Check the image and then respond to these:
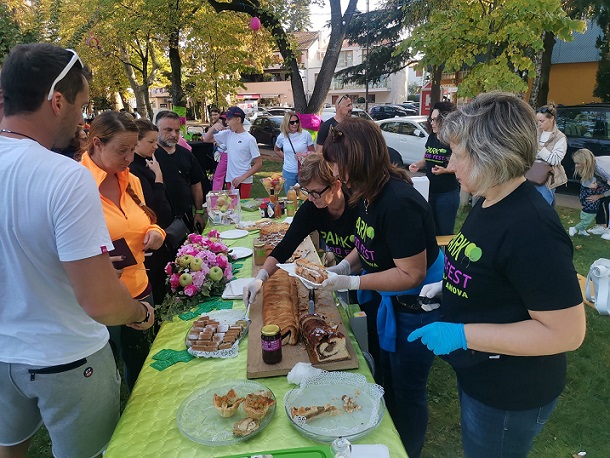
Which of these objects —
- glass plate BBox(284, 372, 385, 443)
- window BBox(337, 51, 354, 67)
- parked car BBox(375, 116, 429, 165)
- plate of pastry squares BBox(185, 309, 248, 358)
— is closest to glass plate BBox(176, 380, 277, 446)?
glass plate BBox(284, 372, 385, 443)

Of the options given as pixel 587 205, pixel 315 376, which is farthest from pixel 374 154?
pixel 587 205

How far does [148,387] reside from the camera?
1771mm

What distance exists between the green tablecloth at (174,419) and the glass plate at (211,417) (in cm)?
3

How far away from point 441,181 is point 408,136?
7653mm

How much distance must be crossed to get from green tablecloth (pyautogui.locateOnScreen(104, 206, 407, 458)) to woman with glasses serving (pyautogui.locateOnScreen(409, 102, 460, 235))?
328 centimetres

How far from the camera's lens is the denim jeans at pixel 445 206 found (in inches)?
192

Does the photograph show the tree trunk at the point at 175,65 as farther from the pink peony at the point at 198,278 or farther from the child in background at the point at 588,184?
the pink peony at the point at 198,278

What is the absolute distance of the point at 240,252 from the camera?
3.40 meters

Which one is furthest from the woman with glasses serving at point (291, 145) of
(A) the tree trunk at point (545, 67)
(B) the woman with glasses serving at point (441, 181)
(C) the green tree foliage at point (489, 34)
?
(A) the tree trunk at point (545, 67)

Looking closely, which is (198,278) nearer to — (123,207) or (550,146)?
(123,207)

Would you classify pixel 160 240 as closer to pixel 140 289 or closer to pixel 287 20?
pixel 140 289

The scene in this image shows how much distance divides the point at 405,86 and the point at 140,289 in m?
52.4

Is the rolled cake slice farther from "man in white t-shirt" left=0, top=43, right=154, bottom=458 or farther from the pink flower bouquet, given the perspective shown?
the pink flower bouquet

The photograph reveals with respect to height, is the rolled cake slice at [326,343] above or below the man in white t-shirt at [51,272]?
below
